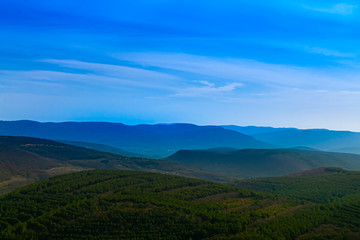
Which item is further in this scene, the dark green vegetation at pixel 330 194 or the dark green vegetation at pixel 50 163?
the dark green vegetation at pixel 50 163

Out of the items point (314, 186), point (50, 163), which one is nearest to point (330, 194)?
point (314, 186)

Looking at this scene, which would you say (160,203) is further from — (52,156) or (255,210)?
(52,156)

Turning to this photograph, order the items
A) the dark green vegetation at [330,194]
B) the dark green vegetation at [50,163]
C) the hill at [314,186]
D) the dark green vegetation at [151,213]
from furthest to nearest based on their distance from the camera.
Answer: the dark green vegetation at [50,163] → the hill at [314,186] → the dark green vegetation at [330,194] → the dark green vegetation at [151,213]

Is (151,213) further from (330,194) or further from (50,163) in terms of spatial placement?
(50,163)

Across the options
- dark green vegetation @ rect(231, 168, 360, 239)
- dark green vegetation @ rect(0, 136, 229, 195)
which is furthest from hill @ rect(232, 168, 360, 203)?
dark green vegetation @ rect(0, 136, 229, 195)

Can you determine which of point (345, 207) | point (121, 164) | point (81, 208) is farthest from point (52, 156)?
point (345, 207)

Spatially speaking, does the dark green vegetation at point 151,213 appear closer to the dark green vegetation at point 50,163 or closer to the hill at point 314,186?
the hill at point 314,186

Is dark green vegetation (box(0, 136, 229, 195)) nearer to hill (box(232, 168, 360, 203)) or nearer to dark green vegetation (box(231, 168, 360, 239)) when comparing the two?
hill (box(232, 168, 360, 203))

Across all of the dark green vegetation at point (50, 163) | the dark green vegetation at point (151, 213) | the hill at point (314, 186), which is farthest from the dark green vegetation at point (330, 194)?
the dark green vegetation at point (50, 163)
